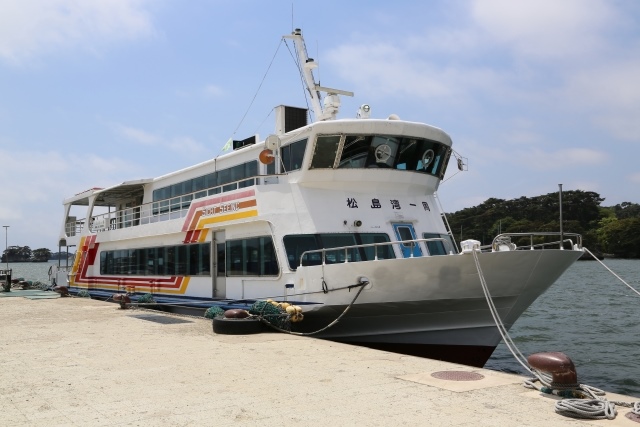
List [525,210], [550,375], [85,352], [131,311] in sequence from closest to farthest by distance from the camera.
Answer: [550,375] < [85,352] < [131,311] < [525,210]

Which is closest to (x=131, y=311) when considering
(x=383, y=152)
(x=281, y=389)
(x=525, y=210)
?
(x=383, y=152)

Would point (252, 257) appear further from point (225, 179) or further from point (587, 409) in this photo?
point (587, 409)

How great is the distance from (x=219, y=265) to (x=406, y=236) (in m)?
4.47

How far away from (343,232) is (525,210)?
286 ft

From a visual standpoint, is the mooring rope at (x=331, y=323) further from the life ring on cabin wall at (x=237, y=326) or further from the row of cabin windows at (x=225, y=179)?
the row of cabin windows at (x=225, y=179)

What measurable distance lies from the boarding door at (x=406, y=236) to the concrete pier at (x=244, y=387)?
3.04 m

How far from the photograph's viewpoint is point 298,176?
11.6 m

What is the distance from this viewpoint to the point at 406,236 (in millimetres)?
11969

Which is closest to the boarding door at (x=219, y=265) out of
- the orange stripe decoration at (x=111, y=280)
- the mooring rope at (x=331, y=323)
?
the orange stripe decoration at (x=111, y=280)

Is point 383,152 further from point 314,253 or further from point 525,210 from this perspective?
point 525,210

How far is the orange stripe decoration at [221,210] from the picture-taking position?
12.0m

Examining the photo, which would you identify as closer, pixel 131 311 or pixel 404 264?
pixel 404 264

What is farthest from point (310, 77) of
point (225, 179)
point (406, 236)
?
point (406, 236)

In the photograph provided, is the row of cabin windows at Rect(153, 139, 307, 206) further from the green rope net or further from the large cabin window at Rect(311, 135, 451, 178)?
the green rope net
